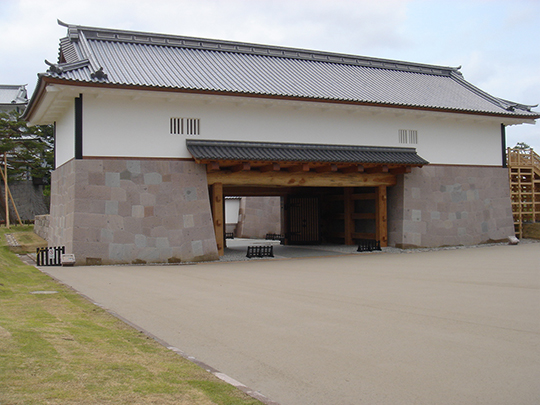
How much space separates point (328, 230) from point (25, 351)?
816 inches

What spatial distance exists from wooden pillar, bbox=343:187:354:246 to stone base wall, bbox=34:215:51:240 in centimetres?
1244

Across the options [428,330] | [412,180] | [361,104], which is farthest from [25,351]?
[412,180]

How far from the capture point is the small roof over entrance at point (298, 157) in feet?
51.6

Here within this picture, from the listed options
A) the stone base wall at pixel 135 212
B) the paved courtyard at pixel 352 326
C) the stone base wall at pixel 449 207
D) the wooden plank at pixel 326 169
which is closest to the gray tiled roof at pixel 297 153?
the wooden plank at pixel 326 169

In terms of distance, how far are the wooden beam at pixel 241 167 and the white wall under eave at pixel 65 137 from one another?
4903mm

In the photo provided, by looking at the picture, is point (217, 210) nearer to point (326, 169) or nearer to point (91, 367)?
point (326, 169)

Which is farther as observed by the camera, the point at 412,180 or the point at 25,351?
the point at 412,180

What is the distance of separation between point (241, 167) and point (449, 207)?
903 cm

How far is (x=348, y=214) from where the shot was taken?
72.5 feet

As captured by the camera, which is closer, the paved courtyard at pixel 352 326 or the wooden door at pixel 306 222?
the paved courtyard at pixel 352 326

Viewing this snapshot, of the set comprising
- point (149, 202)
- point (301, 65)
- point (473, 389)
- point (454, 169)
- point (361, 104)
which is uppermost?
point (301, 65)

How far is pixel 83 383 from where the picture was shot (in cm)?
383

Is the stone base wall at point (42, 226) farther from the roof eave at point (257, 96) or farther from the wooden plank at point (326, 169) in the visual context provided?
the wooden plank at point (326, 169)

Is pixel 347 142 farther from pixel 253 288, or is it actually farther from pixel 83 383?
pixel 83 383
